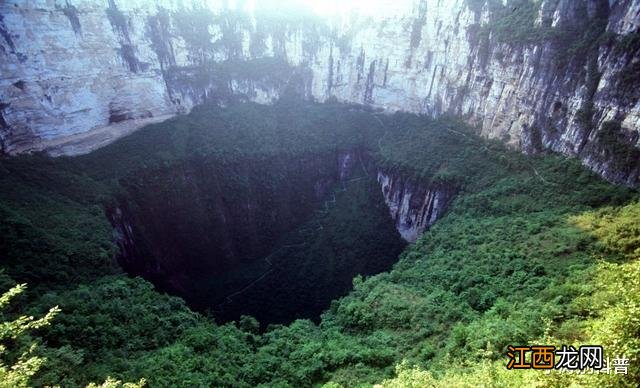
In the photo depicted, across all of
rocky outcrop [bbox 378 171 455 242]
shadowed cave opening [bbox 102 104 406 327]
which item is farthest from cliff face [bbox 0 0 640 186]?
rocky outcrop [bbox 378 171 455 242]

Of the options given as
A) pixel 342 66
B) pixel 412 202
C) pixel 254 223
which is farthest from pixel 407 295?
pixel 342 66

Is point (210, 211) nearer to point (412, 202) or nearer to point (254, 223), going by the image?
point (254, 223)

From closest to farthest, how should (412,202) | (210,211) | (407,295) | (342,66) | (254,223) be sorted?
(407,295) → (412,202) → (210,211) → (254,223) → (342,66)

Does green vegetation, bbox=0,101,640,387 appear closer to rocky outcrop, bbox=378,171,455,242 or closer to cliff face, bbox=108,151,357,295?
rocky outcrop, bbox=378,171,455,242

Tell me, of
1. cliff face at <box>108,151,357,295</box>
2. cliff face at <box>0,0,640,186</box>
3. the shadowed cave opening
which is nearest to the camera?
cliff face at <box>0,0,640,186</box>

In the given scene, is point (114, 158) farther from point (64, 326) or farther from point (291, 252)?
point (64, 326)

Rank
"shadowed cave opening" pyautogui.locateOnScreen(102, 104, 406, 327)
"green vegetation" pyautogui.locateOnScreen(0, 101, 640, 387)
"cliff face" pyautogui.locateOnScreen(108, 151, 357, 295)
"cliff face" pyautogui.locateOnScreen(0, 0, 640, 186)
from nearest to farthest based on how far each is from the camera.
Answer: "green vegetation" pyautogui.locateOnScreen(0, 101, 640, 387) → "cliff face" pyautogui.locateOnScreen(0, 0, 640, 186) → "shadowed cave opening" pyautogui.locateOnScreen(102, 104, 406, 327) → "cliff face" pyautogui.locateOnScreen(108, 151, 357, 295)

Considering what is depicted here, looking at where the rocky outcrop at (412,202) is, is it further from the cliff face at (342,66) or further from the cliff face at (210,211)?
the cliff face at (210,211)

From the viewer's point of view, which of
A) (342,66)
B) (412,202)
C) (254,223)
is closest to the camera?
(412,202)
